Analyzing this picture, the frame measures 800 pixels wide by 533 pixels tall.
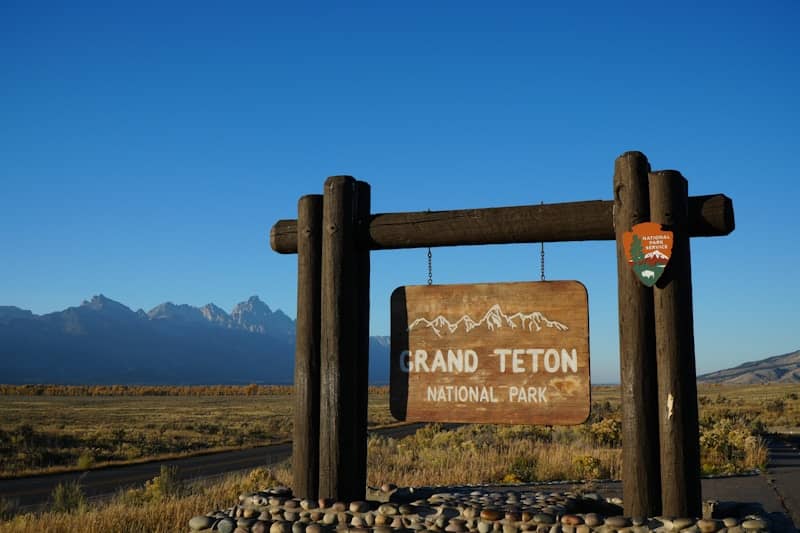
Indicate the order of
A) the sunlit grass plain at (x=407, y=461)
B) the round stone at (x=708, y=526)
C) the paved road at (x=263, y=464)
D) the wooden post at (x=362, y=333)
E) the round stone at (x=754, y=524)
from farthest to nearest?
the paved road at (x=263, y=464) < the sunlit grass plain at (x=407, y=461) < the wooden post at (x=362, y=333) < the round stone at (x=754, y=524) < the round stone at (x=708, y=526)

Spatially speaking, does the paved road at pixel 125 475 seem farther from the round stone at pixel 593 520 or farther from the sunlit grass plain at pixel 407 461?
the round stone at pixel 593 520

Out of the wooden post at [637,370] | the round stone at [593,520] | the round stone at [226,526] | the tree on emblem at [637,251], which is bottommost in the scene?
the round stone at [226,526]

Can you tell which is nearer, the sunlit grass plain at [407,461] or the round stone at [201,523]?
the round stone at [201,523]

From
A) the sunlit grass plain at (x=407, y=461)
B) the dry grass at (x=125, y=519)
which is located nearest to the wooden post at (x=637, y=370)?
the dry grass at (x=125, y=519)

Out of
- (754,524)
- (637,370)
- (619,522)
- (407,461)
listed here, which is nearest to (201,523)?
(619,522)

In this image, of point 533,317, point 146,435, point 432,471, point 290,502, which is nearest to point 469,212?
point 533,317

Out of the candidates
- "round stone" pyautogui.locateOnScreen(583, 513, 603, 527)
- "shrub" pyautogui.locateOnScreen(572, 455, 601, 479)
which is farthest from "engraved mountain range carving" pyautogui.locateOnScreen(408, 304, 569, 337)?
"shrub" pyautogui.locateOnScreen(572, 455, 601, 479)

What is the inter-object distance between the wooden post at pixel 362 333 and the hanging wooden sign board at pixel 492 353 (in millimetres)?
292

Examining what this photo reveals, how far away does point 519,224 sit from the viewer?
6570 millimetres

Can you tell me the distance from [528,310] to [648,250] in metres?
1.25

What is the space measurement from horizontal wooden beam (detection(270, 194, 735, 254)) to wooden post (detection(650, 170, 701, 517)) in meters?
0.27

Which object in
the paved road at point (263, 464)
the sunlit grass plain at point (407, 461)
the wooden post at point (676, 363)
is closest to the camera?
the wooden post at point (676, 363)

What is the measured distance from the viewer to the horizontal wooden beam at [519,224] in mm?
6098

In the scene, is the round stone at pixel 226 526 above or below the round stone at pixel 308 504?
below
